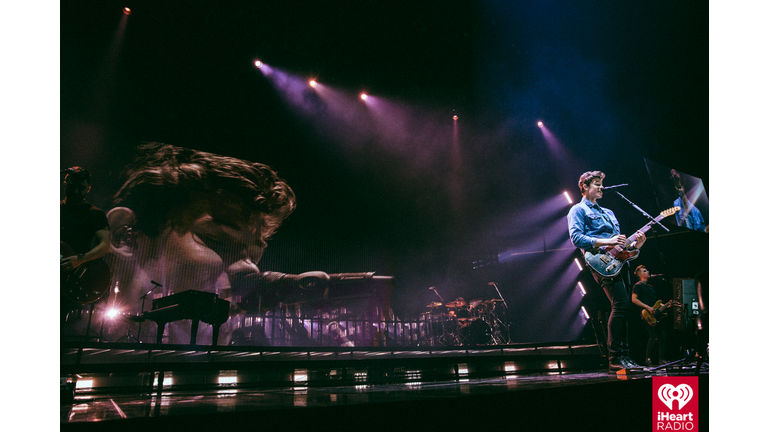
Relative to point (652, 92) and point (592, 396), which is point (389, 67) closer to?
point (652, 92)

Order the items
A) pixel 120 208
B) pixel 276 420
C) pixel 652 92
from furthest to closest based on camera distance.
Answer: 1. pixel 120 208
2. pixel 652 92
3. pixel 276 420

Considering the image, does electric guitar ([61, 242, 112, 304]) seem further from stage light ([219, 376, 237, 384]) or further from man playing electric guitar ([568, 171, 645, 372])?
man playing electric guitar ([568, 171, 645, 372])

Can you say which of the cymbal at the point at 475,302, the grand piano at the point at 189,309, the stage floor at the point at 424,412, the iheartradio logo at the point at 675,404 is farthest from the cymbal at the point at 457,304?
the iheartradio logo at the point at 675,404

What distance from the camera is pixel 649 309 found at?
396 centimetres

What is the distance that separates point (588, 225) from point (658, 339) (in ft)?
5.13

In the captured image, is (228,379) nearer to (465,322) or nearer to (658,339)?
(465,322)

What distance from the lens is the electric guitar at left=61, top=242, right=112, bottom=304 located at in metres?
2.88

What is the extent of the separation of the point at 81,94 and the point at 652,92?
771 cm

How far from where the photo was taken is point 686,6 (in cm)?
424

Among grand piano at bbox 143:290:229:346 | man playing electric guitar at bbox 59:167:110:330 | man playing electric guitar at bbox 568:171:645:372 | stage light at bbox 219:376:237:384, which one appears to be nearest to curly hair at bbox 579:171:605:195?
man playing electric guitar at bbox 568:171:645:372

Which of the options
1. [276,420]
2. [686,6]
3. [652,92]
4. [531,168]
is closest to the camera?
[276,420]

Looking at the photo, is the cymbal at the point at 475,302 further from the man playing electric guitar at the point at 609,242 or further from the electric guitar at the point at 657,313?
the man playing electric guitar at the point at 609,242
